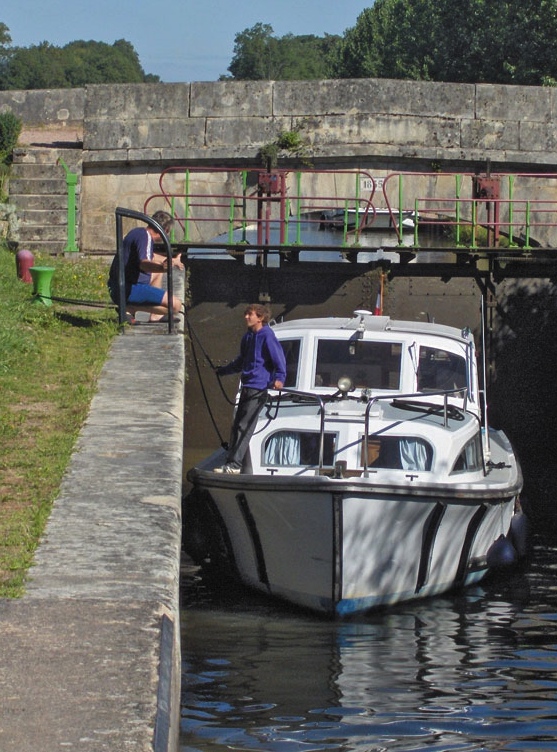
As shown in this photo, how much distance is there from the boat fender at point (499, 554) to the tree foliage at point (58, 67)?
9075 centimetres

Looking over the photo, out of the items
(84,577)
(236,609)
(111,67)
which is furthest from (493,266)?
(111,67)

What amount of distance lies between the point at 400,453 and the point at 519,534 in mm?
2322

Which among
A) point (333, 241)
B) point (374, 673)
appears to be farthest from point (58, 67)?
point (374, 673)

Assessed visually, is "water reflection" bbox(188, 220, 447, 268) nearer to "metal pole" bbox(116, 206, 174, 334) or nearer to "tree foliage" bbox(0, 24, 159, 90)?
"metal pole" bbox(116, 206, 174, 334)

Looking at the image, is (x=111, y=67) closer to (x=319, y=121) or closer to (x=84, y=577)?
(x=319, y=121)

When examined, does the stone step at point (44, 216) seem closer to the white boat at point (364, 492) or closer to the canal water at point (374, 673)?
the white boat at point (364, 492)

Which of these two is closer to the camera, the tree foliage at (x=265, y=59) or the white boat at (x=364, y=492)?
the white boat at (x=364, y=492)

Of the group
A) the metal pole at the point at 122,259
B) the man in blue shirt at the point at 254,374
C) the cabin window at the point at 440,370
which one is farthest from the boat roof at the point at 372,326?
the metal pole at the point at 122,259

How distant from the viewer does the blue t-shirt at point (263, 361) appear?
438 inches

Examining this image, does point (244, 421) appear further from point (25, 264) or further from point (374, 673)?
point (25, 264)

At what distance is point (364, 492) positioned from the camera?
9602mm

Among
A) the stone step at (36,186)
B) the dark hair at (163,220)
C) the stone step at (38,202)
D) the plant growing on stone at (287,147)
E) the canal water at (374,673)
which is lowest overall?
the canal water at (374,673)

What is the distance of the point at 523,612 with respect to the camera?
34.6 feet

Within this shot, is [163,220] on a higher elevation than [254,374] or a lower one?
higher
